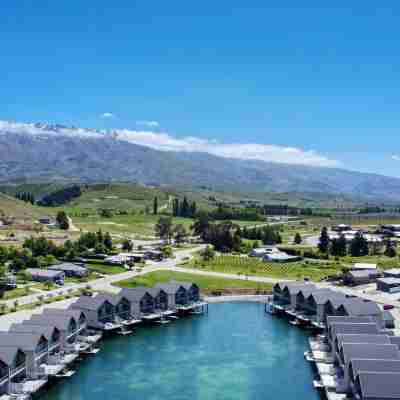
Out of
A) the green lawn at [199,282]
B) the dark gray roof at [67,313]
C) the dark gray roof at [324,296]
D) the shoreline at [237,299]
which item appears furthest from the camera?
the green lawn at [199,282]

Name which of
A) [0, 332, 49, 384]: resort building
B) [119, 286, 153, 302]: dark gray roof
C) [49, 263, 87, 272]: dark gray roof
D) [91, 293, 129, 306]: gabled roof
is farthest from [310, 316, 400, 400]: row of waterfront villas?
[49, 263, 87, 272]: dark gray roof

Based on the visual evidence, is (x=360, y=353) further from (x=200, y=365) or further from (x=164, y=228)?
(x=164, y=228)

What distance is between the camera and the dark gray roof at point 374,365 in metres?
42.9

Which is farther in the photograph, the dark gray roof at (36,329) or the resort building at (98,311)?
the resort building at (98,311)

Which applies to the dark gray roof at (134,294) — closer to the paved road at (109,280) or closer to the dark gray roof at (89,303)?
the dark gray roof at (89,303)

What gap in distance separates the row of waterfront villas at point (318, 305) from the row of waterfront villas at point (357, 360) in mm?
4472

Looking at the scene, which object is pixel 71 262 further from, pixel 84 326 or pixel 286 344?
pixel 286 344

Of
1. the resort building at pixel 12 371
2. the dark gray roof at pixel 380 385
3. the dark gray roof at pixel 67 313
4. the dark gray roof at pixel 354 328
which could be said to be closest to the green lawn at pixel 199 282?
the dark gray roof at pixel 67 313

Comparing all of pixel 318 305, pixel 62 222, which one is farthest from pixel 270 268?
pixel 62 222

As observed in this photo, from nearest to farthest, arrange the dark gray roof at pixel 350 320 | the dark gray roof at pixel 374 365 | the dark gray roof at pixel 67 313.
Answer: the dark gray roof at pixel 374 365
the dark gray roof at pixel 350 320
the dark gray roof at pixel 67 313

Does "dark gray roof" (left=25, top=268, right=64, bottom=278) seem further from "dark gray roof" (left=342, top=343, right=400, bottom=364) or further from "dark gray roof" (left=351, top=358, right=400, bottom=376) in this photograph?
"dark gray roof" (left=351, top=358, right=400, bottom=376)

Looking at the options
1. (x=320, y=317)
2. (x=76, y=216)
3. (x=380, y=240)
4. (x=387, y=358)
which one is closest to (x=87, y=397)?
(x=387, y=358)

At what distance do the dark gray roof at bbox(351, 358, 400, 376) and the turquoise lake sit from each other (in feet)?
18.7

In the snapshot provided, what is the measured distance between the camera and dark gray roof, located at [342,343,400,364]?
4656cm
